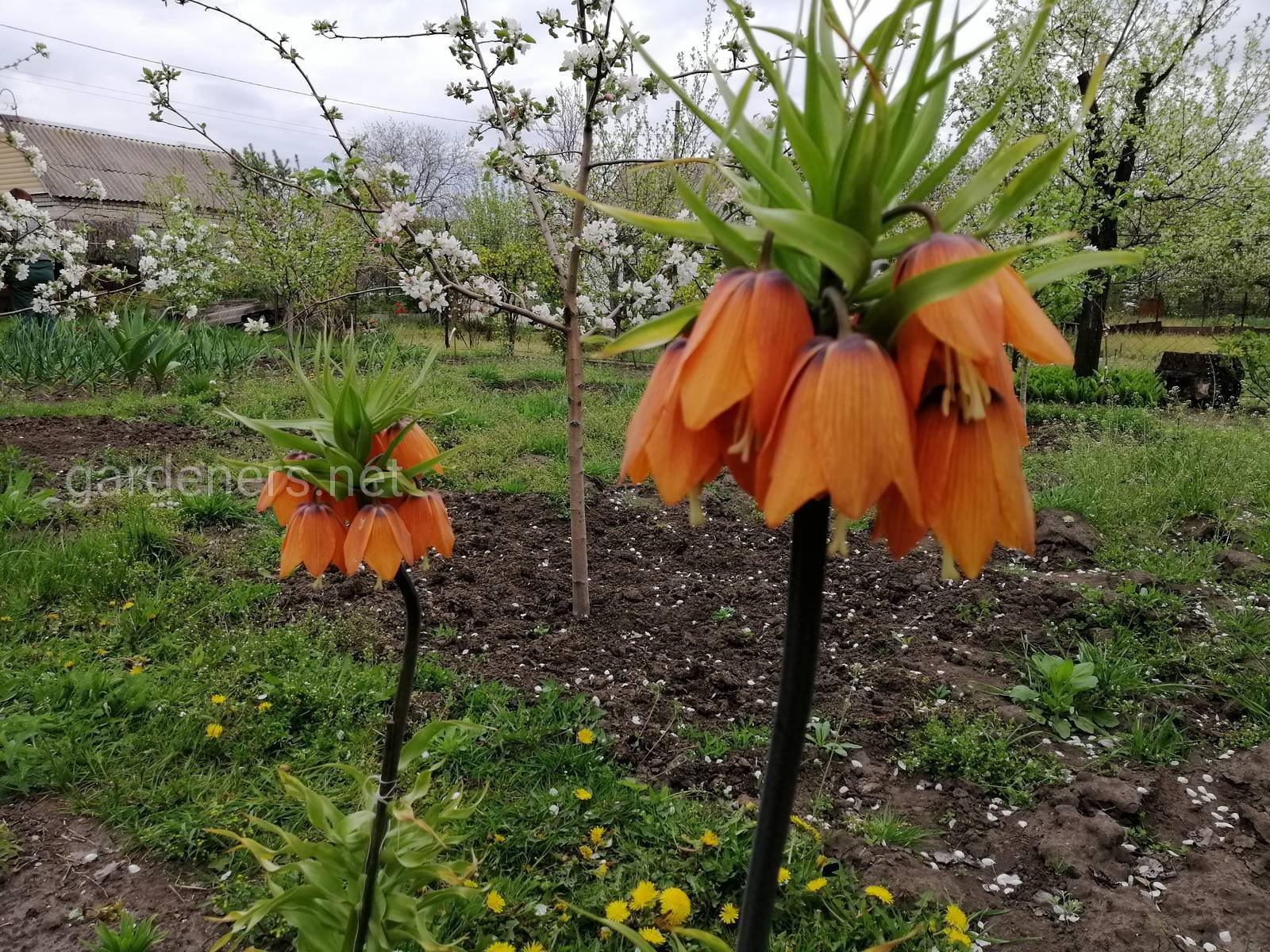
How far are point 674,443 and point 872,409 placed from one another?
16 cm

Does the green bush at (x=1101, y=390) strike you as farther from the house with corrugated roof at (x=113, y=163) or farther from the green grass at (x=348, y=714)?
the house with corrugated roof at (x=113, y=163)

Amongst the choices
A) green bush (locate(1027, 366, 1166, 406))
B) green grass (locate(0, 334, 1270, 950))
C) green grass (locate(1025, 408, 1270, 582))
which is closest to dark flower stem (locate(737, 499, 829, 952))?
green grass (locate(0, 334, 1270, 950))

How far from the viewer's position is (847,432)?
537mm

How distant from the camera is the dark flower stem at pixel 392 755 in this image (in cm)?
127

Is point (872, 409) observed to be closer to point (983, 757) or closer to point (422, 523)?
point (422, 523)

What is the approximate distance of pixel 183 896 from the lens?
6.31ft

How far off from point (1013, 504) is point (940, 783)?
2.16 meters

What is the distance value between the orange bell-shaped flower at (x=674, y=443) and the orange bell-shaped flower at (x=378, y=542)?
2.43 feet

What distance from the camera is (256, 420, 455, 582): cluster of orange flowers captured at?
4.13 feet

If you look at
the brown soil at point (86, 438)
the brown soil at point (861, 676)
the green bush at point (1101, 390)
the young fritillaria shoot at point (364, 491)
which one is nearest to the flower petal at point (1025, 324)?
the young fritillaria shoot at point (364, 491)

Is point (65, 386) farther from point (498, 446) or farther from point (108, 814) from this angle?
point (108, 814)

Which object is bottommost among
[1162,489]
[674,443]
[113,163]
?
[1162,489]

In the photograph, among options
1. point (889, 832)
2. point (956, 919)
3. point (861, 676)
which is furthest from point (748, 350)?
point (861, 676)

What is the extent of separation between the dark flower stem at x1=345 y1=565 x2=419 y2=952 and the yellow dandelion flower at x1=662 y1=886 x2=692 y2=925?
0.69 m
